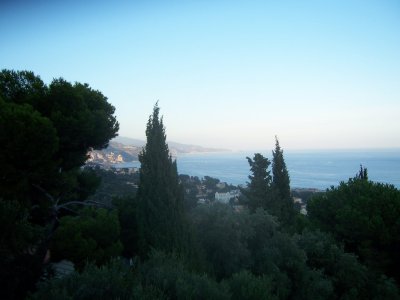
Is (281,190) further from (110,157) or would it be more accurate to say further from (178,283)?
(110,157)

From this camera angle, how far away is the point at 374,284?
15.1 meters

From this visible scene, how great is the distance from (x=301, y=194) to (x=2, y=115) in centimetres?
4834

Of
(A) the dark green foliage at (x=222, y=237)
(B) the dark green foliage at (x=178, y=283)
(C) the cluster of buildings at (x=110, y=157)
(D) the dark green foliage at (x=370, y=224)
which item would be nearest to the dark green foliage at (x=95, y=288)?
(B) the dark green foliage at (x=178, y=283)

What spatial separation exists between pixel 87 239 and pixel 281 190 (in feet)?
63.6

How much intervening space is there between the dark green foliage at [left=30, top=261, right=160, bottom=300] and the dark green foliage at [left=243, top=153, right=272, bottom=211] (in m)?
18.3

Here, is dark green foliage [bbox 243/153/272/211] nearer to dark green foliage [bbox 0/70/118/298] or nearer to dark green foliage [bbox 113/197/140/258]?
dark green foliage [bbox 113/197/140/258]

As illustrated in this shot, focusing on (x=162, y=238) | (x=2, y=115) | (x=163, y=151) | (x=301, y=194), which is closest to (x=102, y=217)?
(x=162, y=238)

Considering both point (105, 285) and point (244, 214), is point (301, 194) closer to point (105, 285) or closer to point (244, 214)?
point (244, 214)

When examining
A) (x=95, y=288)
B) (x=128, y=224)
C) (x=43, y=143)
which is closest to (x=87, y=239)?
(x=43, y=143)

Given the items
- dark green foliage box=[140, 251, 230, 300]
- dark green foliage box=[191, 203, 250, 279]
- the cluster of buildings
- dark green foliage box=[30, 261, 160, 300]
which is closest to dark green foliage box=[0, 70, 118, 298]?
dark green foliage box=[30, 261, 160, 300]

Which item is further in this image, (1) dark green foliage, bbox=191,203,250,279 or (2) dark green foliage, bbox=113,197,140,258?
(2) dark green foliage, bbox=113,197,140,258

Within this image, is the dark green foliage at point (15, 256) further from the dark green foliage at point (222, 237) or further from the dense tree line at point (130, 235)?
the dark green foliage at point (222, 237)

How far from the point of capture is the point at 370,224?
1777 centimetres

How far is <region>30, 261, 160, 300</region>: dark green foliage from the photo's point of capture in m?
6.37
